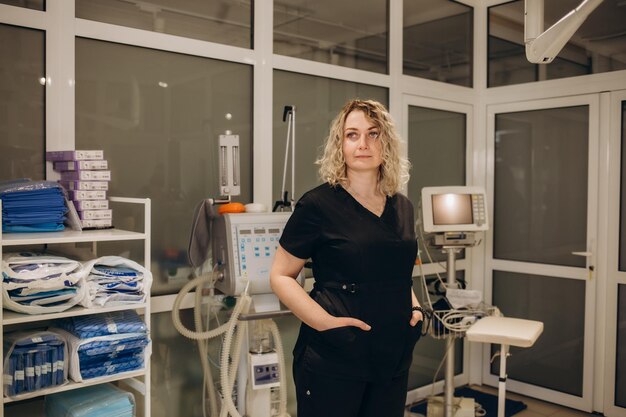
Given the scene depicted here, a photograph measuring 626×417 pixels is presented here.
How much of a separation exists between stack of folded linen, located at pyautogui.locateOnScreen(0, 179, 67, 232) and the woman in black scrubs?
0.84 metres

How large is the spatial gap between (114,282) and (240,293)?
52cm

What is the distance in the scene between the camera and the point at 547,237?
13.0ft

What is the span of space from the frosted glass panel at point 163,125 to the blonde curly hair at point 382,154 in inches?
38.8

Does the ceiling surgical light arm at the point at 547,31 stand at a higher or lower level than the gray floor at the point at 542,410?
higher

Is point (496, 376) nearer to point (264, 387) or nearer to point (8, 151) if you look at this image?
point (264, 387)

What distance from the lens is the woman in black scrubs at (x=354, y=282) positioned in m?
1.88

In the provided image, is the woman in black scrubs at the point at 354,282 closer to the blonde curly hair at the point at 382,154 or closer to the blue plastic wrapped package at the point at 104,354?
the blonde curly hair at the point at 382,154

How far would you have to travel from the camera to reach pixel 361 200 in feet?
6.54

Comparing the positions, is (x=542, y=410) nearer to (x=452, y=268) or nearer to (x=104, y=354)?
(x=452, y=268)

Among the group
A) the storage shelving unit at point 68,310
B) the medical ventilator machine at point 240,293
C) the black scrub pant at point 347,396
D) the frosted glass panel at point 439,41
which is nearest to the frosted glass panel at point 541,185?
the frosted glass panel at point 439,41

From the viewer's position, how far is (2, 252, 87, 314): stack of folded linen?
1.90 metres

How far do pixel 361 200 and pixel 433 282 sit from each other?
2.17 meters

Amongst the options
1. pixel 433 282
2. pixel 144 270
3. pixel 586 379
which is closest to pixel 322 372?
pixel 144 270

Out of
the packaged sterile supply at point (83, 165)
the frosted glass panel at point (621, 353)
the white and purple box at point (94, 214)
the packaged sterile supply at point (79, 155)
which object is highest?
the packaged sterile supply at point (79, 155)
